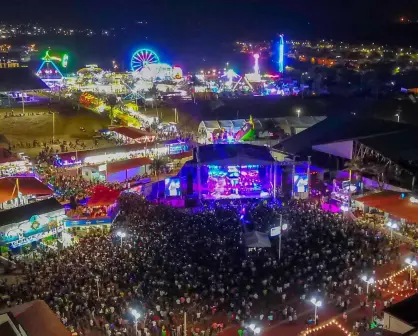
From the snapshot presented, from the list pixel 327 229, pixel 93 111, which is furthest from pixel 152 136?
pixel 327 229

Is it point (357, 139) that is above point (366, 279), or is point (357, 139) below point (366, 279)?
above

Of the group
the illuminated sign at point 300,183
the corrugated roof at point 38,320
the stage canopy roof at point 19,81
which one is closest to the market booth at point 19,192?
the corrugated roof at point 38,320

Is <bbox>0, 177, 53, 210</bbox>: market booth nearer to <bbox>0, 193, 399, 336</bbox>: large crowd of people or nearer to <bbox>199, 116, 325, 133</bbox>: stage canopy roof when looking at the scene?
<bbox>0, 193, 399, 336</bbox>: large crowd of people

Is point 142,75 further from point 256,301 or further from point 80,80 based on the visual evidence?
point 256,301

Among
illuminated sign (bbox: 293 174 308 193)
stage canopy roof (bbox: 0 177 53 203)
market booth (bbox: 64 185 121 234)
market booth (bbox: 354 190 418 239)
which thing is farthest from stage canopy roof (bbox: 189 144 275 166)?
stage canopy roof (bbox: 0 177 53 203)

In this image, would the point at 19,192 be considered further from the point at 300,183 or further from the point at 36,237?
the point at 300,183

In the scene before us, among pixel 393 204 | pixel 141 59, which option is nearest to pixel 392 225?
pixel 393 204
